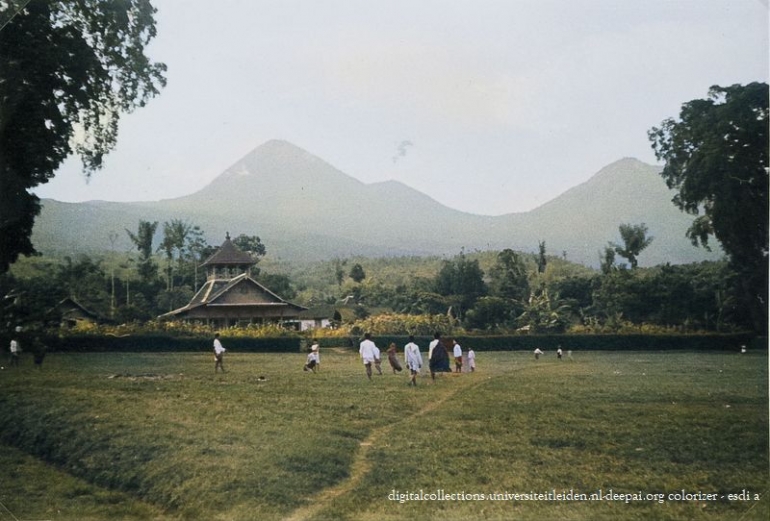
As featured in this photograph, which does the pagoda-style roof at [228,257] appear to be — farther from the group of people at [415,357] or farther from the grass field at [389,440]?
the group of people at [415,357]

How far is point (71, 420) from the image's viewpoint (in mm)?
7156

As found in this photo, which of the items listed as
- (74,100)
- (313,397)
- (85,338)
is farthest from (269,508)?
(74,100)

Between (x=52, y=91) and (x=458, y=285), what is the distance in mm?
4128

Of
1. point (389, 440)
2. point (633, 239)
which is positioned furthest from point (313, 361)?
point (633, 239)

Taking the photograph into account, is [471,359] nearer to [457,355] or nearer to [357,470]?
[457,355]

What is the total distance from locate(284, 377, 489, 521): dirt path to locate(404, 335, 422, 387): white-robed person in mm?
409

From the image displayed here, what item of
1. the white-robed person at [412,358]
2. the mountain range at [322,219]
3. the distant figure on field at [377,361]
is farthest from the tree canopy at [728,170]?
the distant figure on field at [377,361]

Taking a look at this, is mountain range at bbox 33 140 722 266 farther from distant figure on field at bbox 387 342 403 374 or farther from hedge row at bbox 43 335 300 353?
distant figure on field at bbox 387 342 403 374

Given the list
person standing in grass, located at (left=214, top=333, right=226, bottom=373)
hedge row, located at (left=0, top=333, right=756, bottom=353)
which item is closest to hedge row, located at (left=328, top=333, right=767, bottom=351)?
hedge row, located at (left=0, top=333, right=756, bottom=353)

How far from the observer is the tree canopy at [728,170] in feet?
22.2

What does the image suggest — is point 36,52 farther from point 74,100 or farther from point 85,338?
point 85,338

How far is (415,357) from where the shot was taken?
7246mm

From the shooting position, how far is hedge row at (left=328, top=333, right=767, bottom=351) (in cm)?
719

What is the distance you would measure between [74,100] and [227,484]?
A: 12.7 feet
